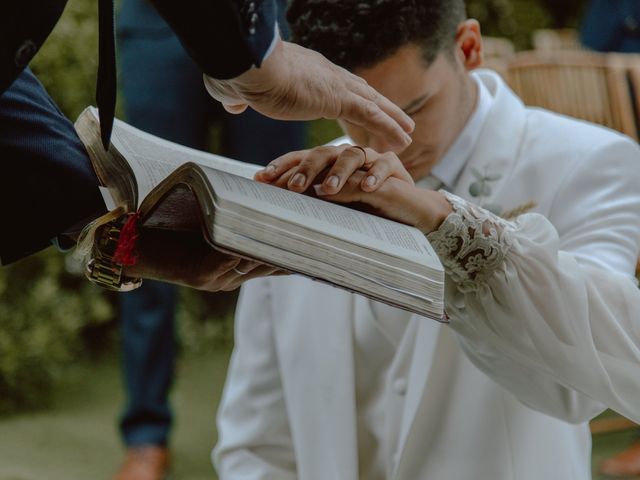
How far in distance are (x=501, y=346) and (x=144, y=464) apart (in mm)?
1706

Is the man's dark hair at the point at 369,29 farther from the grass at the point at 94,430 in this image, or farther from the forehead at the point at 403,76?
the grass at the point at 94,430

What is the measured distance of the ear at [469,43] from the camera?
1.60 metres

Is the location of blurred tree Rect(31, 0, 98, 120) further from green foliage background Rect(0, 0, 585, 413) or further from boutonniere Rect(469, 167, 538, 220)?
boutonniere Rect(469, 167, 538, 220)

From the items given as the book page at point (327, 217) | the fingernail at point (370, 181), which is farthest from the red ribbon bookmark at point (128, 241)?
the fingernail at point (370, 181)

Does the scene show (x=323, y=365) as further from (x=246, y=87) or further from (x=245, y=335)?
(x=246, y=87)

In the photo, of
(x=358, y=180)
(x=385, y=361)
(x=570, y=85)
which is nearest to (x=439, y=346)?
(x=385, y=361)

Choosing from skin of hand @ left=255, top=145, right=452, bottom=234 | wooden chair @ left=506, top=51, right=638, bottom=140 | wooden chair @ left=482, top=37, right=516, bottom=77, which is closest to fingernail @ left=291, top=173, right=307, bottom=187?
skin of hand @ left=255, top=145, right=452, bottom=234

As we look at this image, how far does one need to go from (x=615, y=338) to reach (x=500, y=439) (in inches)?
11.2

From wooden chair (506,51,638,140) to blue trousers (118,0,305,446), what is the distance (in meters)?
0.68

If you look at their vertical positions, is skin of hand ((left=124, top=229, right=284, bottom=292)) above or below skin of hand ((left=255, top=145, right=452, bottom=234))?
below

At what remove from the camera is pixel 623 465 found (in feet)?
8.79

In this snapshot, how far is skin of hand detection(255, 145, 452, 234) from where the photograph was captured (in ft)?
3.54

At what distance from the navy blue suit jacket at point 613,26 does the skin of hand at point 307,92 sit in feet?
8.16

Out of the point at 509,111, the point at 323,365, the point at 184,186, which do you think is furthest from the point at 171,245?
the point at 509,111
